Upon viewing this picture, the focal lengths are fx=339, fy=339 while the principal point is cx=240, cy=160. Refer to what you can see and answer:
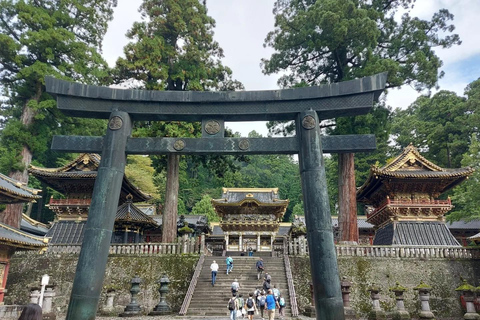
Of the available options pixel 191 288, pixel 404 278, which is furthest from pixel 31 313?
pixel 404 278

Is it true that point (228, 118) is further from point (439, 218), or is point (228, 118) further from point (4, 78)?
point (4, 78)

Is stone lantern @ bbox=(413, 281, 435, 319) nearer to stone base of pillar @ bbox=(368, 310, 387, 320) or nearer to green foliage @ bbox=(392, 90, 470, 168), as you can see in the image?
stone base of pillar @ bbox=(368, 310, 387, 320)

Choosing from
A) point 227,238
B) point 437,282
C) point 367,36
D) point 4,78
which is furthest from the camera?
point 227,238

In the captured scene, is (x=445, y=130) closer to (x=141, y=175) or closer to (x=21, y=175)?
(x=141, y=175)

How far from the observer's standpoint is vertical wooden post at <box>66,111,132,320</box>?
5828 mm

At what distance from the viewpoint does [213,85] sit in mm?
19875

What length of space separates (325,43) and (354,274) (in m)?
12.1

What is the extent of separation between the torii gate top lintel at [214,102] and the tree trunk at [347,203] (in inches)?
407

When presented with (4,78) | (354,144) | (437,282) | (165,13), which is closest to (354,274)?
(437,282)

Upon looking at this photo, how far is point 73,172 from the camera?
2109 centimetres

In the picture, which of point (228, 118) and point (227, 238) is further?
point (227, 238)

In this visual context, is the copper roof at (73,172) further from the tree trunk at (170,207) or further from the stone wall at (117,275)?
the stone wall at (117,275)

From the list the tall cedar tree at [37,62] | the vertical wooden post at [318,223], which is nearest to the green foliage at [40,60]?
the tall cedar tree at [37,62]

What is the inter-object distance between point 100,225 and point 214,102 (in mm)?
3331
